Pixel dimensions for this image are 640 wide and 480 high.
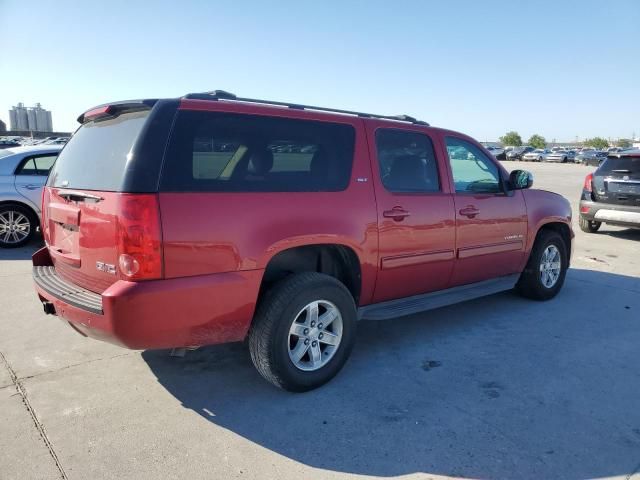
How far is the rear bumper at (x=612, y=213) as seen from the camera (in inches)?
347

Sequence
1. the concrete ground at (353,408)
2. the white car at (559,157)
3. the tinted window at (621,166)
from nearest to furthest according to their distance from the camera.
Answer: the concrete ground at (353,408) → the tinted window at (621,166) → the white car at (559,157)

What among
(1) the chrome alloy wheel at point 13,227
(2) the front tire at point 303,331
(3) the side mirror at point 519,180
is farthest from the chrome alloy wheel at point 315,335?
(1) the chrome alloy wheel at point 13,227

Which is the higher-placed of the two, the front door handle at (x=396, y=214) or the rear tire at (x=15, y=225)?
the front door handle at (x=396, y=214)

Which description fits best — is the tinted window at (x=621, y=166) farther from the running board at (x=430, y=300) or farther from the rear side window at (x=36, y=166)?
the rear side window at (x=36, y=166)

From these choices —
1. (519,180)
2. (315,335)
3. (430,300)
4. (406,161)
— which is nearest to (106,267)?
(315,335)

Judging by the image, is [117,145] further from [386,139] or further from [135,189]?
[386,139]

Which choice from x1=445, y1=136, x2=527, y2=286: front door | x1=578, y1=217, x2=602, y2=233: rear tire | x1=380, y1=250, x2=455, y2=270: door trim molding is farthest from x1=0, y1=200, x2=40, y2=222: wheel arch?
x1=578, y1=217, x2=602, y2=233: rear tire

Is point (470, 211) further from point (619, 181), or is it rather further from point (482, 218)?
point (619, 181)

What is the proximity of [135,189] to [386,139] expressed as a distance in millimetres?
2111

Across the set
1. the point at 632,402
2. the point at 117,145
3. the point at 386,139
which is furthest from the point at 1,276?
Result: the point at 632,402

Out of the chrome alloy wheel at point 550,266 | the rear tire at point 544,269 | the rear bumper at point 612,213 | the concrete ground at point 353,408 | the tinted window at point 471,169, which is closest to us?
the concrete ground at point 353,408

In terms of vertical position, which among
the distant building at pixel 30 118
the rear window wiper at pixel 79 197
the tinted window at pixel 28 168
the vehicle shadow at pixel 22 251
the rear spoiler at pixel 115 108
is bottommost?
the vehicle shadow at pixel 22 251

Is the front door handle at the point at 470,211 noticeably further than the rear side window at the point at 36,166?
No

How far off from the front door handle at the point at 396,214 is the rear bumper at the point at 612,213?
696cm
